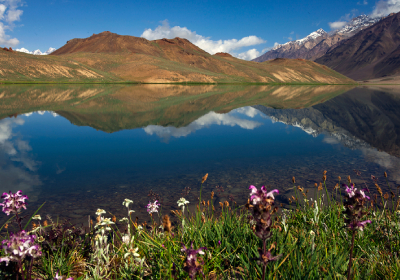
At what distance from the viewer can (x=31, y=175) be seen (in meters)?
9.21

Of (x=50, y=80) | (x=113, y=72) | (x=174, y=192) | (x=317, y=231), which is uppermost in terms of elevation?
(x=113, y=72)

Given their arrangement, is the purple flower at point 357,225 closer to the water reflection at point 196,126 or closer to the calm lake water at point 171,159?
the calm lake water at point 171,159

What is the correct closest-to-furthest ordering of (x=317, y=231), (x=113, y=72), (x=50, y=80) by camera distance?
(x=317, y=231) < (x=50, y=80) < (x=113, y=72)

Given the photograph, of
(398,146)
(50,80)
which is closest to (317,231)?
(398,146)

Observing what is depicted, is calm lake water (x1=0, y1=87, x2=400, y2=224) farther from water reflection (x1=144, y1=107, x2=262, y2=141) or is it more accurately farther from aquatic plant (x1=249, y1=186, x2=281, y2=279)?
aquatic plant (x1=249, y1=186, x2=281, y2=279)

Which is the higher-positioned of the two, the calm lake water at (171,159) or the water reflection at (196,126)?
the water reflection at (196,126)

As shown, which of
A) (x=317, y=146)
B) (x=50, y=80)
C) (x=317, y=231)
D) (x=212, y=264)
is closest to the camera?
(x=212, y=264)

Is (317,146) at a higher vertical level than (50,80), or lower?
lower

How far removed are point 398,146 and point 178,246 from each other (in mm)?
15110

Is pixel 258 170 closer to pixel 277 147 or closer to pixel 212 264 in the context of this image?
pixel 277 147

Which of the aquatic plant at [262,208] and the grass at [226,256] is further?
the grass at [226,256]

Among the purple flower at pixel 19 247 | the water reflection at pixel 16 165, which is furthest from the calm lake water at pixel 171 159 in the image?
the purple flower at pixel 19 247

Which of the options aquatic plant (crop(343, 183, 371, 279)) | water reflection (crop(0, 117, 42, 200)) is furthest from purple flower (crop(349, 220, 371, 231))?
water reflection (crop(0, 117, 42, 200))

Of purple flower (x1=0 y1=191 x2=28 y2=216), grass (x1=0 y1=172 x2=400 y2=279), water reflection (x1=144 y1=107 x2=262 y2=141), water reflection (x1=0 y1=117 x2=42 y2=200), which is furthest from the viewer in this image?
water reflection (x1=144 y1=107 x2=262 y2=141)
